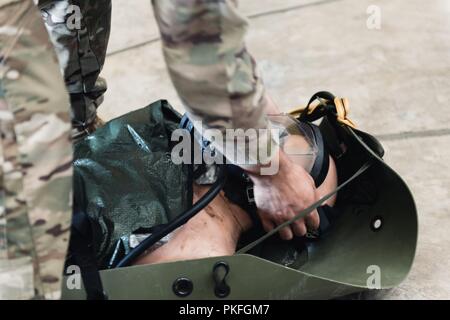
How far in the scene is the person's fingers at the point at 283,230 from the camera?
120 cm

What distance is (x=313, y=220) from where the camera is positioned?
1.26m

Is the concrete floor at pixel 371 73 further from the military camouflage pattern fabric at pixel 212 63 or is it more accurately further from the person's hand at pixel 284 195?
the military camouflage pattern fabric at pixel 212 63

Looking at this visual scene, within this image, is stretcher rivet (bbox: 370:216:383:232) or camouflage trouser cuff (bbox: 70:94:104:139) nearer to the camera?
stretcher rivet (bbox: 370:216:383:232)

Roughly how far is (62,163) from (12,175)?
0.07 meters

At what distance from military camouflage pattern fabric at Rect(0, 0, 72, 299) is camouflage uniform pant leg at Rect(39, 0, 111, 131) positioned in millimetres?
523

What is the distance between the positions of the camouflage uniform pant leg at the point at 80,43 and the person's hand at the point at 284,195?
539mm

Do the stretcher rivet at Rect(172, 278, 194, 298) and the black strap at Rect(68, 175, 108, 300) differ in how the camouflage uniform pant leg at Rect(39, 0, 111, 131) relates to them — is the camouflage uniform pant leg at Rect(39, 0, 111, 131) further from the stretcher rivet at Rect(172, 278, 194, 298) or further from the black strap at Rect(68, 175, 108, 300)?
the stretcher rivet at Rect(172, 278, 194, 298)

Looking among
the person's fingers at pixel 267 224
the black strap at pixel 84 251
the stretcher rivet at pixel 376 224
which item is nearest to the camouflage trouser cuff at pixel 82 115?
the black strap at pixel 84 251

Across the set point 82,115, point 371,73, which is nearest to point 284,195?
point 82,115

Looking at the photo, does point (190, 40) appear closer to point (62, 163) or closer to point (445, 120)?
point (62, 163)

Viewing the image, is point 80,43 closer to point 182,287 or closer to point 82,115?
point 82,115

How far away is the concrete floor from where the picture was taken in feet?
4.92

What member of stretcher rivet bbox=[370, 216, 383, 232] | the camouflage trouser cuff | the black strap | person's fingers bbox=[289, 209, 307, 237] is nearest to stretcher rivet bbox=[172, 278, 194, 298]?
the black strap

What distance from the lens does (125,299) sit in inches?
42.7
